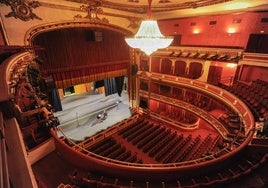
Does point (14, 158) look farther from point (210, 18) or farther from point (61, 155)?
point (210, 18)

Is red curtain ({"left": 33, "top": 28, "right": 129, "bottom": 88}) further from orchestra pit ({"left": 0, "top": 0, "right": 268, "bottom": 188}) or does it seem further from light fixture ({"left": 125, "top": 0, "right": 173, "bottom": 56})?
light fixture ({"left": 125, "top": 0, "right": 173, "bottom": 56})

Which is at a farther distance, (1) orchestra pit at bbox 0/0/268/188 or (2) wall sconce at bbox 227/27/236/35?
(2) wall sconce at bbox 227/27/236/35

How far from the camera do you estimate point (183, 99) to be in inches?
533

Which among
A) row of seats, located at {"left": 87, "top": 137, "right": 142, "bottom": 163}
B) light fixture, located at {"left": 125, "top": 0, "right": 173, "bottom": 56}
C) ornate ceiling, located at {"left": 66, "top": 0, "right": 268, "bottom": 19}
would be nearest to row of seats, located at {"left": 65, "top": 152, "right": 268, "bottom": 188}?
light fixture, located at {"left": 125, "top": 0, "right": 173, "bottom": 56}

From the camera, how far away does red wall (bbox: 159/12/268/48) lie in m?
8.88

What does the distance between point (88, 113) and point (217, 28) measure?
42.6ft

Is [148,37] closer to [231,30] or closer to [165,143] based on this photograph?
[231,30]

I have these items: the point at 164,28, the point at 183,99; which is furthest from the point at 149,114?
the point at 164,28

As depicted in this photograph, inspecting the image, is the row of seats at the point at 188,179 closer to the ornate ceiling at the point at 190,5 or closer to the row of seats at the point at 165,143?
the row of seats at the point at 165,143

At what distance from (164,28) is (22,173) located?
13493mm

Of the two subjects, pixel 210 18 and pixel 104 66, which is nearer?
pixel 210 18

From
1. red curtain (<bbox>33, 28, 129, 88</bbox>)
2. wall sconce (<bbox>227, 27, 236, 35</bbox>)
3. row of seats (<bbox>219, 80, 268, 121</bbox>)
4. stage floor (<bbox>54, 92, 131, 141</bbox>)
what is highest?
wall sconce (<bbox>227, 27, 236, 35</bbox>)

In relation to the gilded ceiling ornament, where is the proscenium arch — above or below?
below

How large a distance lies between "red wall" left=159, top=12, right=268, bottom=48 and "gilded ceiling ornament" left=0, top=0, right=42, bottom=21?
9251 millimetres
